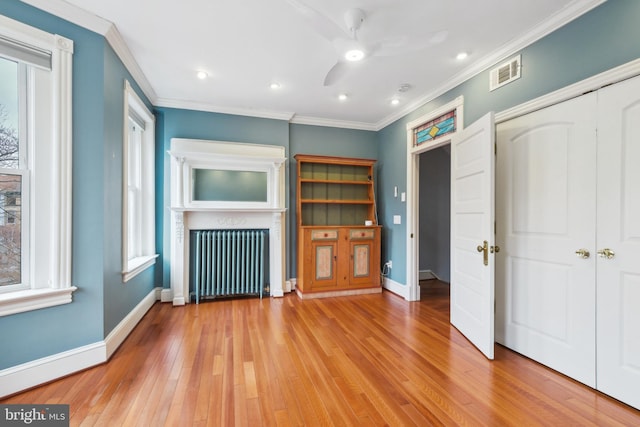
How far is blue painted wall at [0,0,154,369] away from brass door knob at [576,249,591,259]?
139 inches

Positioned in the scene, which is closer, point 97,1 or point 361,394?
point 361,394

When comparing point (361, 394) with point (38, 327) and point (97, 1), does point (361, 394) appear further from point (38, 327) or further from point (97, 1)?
point (97, 1)

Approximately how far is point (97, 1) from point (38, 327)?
2.32 m

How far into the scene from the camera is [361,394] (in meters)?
1.79

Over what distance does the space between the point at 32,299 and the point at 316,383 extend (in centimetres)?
199

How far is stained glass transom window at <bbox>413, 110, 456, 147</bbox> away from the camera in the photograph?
3104mm

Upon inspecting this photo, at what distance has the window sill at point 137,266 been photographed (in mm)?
2604

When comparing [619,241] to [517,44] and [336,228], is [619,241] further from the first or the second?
[336,228]

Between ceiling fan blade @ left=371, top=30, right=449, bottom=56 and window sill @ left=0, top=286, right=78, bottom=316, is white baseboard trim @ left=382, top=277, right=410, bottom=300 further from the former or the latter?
window sill @ left=0, top=286, right=78, bottom=316

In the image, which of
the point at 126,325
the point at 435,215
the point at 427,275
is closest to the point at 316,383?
the point at 126,325

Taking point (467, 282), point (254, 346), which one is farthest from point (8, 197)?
point (467, 282)

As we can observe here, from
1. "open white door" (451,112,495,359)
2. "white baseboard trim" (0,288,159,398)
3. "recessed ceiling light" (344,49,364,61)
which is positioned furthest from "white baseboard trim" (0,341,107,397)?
"open white door" (451,112,495,359)

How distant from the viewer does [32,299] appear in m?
1.81

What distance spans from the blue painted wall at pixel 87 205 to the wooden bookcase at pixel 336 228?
2286mm
